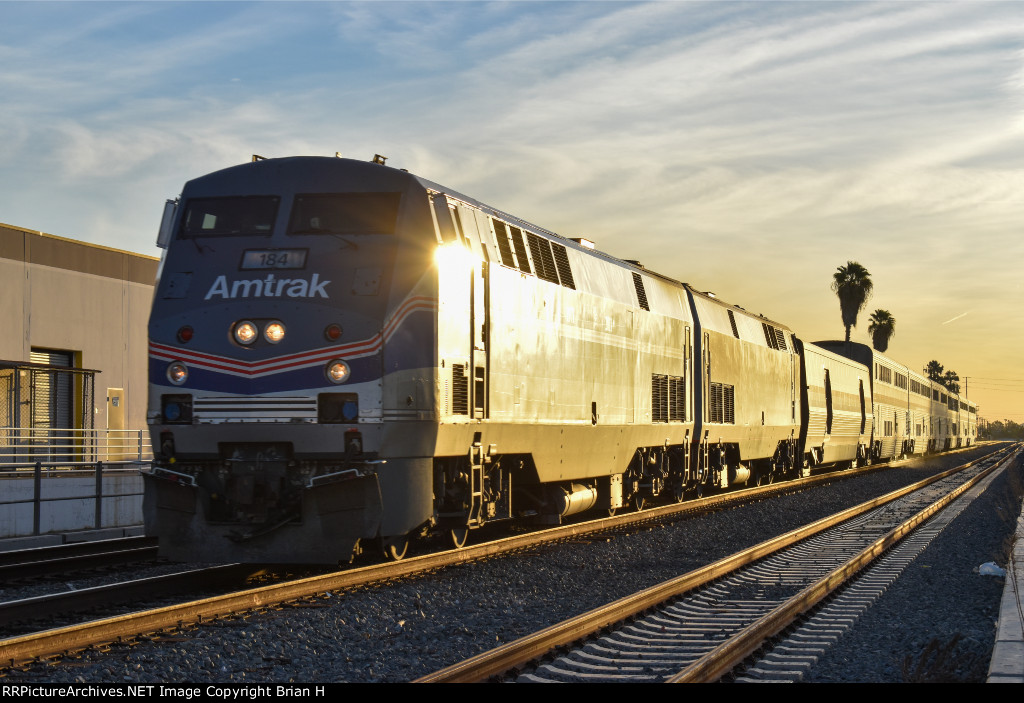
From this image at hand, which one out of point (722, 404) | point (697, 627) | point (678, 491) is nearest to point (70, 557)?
point (697, 627)

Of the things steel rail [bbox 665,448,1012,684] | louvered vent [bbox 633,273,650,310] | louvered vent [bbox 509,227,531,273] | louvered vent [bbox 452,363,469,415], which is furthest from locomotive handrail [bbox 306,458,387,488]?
louvered vent [bbox 633,273,650,310]

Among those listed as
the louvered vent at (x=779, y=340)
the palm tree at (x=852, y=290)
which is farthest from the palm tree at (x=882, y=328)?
the louvered vent at (x=779, y=340)

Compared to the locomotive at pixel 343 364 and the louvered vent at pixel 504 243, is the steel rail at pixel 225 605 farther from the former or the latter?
the louvered vent at pixel 504 243

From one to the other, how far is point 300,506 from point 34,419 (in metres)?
21.0

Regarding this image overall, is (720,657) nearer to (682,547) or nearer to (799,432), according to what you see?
(682,547)

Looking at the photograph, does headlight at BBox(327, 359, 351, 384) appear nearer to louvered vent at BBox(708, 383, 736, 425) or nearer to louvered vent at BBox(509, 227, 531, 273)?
louvered vent at BBox(509, 227, 531, 273)

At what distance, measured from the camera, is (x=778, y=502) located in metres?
21.3

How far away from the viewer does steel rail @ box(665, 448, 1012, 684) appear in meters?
6.36

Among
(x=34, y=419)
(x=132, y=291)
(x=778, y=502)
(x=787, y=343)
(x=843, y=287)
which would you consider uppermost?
(x=843, y=287)

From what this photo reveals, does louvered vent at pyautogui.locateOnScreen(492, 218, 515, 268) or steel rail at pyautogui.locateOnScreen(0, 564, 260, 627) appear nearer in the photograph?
steel rail at pyautogui.locateOnScreen(0, 564, 260, 627)

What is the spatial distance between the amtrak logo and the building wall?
19451mm

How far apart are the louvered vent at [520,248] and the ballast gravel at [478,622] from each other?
3.31 m

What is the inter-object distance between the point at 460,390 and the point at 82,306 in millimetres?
21902
